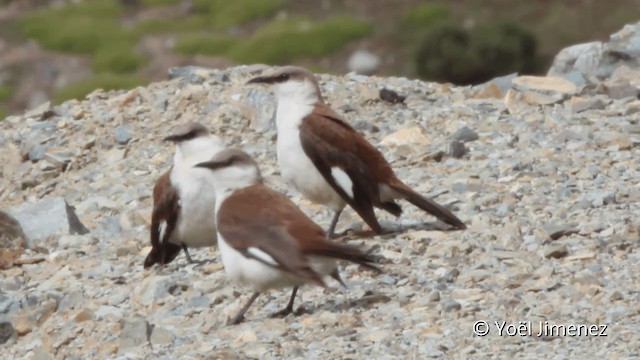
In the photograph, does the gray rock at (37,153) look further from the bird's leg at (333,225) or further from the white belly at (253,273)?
the white belly at (253,273)

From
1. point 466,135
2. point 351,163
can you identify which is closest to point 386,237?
point 351,163

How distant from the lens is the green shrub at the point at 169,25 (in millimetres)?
43375

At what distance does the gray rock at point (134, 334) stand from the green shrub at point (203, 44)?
94.2ft

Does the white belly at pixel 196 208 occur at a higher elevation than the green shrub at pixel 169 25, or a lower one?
higher

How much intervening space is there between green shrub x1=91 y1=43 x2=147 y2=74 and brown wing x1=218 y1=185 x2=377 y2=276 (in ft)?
95.7

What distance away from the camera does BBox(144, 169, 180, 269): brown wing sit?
1374 cm

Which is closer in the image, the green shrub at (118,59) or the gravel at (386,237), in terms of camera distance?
the gravel at (386,237)

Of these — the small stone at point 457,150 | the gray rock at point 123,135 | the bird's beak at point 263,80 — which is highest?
the bird's beak at point 263,80

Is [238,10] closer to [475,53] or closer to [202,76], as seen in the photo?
[475,53]

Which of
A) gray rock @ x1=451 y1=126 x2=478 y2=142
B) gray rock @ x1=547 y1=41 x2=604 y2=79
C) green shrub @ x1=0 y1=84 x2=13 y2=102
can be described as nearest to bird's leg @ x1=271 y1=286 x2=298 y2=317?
gray rock @ x1=451 y1=126 x2=478 y2=142

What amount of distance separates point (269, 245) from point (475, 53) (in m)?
25.4

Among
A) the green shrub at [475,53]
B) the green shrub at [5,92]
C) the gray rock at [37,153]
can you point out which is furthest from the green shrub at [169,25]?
the gray rock at [37,153]

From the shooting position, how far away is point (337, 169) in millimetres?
13516

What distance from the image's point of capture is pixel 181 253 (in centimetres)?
1481
